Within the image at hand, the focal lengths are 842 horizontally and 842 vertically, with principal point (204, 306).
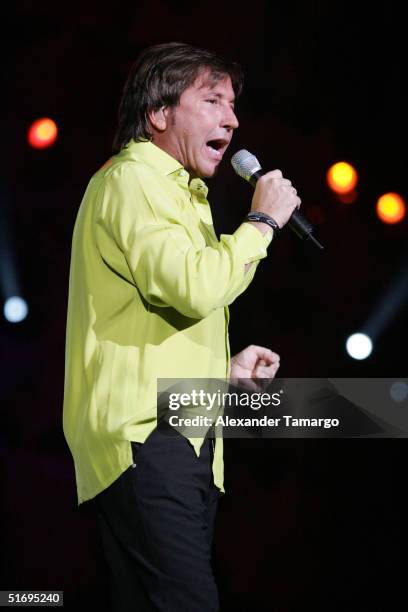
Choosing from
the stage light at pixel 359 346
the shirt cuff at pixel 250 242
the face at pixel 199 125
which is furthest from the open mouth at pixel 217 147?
the stage light at pixel 359 346

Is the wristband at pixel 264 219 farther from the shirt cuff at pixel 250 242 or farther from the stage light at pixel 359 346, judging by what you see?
the stage light at pixel 359 346

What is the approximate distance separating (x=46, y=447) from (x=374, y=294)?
4.78 ft

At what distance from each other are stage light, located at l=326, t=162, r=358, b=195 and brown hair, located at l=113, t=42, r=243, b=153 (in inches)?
56.5

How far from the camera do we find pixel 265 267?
3.41 metres

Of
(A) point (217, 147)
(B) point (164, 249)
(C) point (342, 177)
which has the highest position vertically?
(C) point (342, 177)

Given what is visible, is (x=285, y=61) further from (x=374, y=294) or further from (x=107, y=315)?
(x=107, y=315)

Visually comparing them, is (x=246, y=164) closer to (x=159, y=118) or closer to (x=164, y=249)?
(x=159, y=118)

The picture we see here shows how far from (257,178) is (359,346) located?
1668 millimetres

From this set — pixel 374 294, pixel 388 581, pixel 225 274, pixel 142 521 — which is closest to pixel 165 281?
pixel 225 274

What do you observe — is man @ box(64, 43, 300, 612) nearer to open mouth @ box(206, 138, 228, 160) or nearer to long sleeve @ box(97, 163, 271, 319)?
long sleeve @ box(97, 163, 271, 319)

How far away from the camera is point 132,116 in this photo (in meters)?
2.01

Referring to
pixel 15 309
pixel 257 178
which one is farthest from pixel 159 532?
pixel 15 309

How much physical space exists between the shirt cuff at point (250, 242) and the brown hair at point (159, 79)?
45 cm

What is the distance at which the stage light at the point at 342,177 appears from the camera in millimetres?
3410
